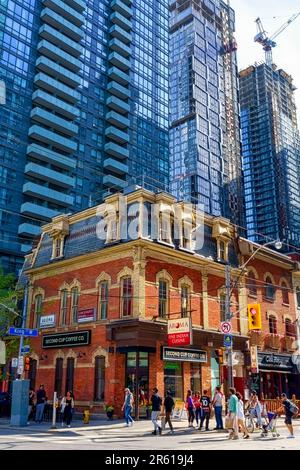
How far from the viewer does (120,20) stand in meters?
98.5

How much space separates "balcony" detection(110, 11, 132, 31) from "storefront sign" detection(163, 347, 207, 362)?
284ft

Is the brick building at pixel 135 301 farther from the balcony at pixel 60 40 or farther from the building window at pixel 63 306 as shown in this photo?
the balcony at pixel 60 40

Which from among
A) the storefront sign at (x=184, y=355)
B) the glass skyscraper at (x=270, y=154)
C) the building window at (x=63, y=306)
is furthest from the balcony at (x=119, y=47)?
the storefront sign at (x=184, y=355)

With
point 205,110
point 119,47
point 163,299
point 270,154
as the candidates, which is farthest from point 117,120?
point 270,154

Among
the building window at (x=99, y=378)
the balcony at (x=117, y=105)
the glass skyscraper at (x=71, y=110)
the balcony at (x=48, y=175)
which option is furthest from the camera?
the balcony at (x=117, y=105)

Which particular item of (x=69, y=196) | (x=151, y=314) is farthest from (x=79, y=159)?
(x=151, y=314)

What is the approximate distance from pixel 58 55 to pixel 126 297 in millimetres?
66925

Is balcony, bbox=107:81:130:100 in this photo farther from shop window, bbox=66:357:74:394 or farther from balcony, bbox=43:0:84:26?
shop window, bbox=66:357:74:394

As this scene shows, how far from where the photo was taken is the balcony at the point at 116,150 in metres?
90.6

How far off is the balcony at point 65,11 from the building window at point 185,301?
71.9 m

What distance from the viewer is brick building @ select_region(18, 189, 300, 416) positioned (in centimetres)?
2700

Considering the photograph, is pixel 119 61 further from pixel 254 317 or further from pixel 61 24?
pixel 254 317

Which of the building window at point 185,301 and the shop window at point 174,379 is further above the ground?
the building window at point 185,301

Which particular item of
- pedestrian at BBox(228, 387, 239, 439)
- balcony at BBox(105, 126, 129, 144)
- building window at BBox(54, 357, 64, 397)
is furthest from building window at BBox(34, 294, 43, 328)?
balcony at BBox(105, 126, 129, 144)
